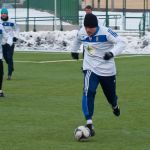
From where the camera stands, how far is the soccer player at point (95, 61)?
12055 millimetres

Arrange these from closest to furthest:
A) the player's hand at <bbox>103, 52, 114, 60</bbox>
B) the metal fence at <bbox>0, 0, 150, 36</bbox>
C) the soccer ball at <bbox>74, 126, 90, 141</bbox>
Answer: the soccer ball at <bbox>74, 126, 90, 141</bbox>, the player's hand at <bbox>103, 52, 114, 60</bbox>, the metal fence at <bbox>0, 0, 150, 36</bbox>

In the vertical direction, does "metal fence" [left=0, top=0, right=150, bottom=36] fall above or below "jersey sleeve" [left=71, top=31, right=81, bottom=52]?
below

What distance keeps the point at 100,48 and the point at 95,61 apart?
8.5 inches

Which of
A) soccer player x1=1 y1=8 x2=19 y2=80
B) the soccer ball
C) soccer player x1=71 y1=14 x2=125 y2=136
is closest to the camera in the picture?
the soccer ball

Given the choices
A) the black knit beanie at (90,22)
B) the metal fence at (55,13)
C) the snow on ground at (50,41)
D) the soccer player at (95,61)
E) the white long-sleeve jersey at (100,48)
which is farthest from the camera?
the metal fence at (55,13)

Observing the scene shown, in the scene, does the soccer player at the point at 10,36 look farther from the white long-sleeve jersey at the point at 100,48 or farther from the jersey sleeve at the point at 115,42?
the jersey sleeve at the point at 115,42

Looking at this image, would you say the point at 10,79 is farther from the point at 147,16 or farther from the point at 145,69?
the point at 147,16

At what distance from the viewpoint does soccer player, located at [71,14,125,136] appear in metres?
12.1

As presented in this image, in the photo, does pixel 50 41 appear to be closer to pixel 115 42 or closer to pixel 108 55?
pixel 115 42

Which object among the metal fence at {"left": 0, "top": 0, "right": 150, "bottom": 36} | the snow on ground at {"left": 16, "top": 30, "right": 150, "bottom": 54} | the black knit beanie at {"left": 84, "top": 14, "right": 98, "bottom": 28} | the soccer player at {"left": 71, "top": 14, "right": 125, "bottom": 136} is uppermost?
the black knit beanie at {"left": 84, "top": 14, "right": 98, "bottom": 28}

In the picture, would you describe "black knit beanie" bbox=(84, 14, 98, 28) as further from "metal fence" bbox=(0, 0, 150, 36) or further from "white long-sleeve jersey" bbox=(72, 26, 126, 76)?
"metal fence" bbox=(0, 0, 150, 36)

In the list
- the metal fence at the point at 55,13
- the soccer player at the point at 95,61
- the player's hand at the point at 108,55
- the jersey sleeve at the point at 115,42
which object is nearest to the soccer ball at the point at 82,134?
the soccer player at the point at 95,61

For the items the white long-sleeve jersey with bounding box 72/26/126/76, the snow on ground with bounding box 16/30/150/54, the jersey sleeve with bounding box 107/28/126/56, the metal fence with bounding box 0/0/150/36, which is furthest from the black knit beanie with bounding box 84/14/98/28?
the metal fence with bounding box 0/0/150/36

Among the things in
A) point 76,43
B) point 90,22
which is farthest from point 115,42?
point 76,43
